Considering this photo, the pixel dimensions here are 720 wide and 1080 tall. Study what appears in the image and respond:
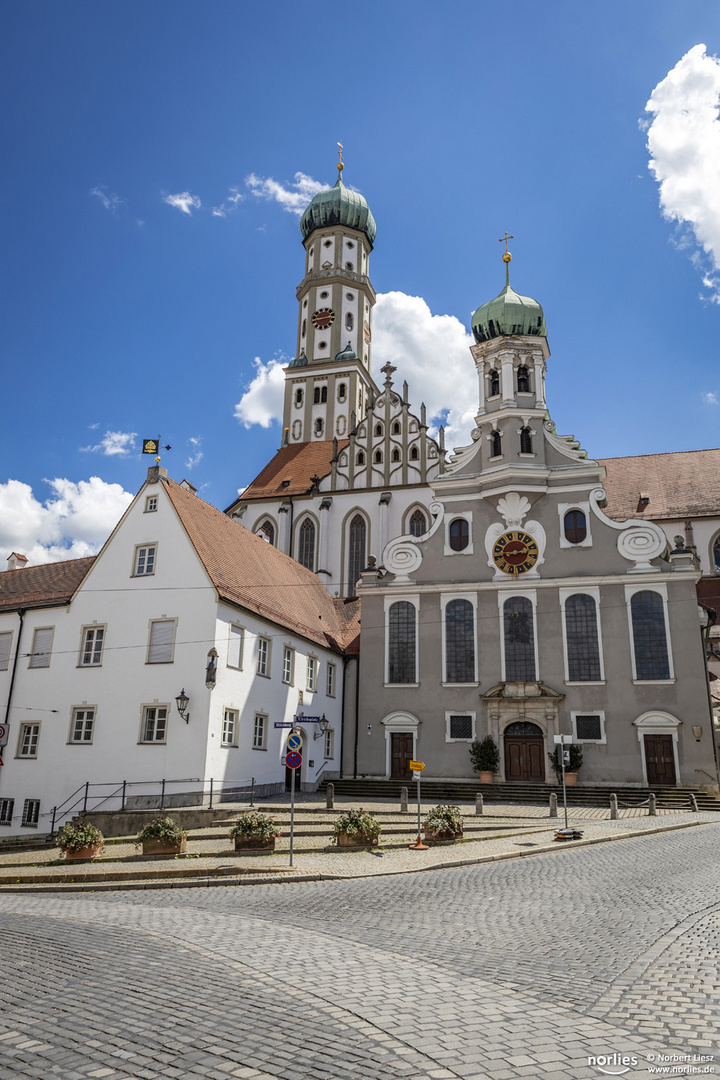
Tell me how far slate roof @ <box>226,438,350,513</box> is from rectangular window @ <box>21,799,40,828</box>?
2874 cm

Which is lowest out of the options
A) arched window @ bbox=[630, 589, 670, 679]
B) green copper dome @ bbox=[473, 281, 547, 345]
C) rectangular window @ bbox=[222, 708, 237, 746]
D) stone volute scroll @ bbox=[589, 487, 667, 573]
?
rectangular window @ bbox=[222, 708, 237, 746]

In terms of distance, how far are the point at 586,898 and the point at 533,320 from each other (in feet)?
121

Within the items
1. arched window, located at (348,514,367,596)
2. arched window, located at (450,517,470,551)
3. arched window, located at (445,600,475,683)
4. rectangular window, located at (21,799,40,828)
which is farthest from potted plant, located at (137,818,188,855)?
arched window, located at (348,514,367,596)

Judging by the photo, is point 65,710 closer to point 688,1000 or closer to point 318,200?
point 688,1000

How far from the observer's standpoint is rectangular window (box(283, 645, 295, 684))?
3158cm

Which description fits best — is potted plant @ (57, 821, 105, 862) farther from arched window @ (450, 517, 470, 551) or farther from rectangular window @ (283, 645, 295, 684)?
arched window @ (450, 517, 470, 551)

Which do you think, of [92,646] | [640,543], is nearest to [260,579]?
[92,646]

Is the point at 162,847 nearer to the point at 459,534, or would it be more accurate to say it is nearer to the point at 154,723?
the point at 154,723

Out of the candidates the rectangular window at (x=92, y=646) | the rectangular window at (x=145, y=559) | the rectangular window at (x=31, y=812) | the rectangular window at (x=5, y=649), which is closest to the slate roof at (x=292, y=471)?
the rectangular window at (x=145, y=559)

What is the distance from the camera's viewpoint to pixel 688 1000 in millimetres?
6402

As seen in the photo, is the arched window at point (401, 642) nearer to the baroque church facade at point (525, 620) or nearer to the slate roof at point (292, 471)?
the baroque church facade at point (525, 620)

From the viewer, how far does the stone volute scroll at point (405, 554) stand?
38.8 metres

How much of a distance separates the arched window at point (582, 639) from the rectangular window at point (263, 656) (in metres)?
13.4

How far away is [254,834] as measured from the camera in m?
17.5
